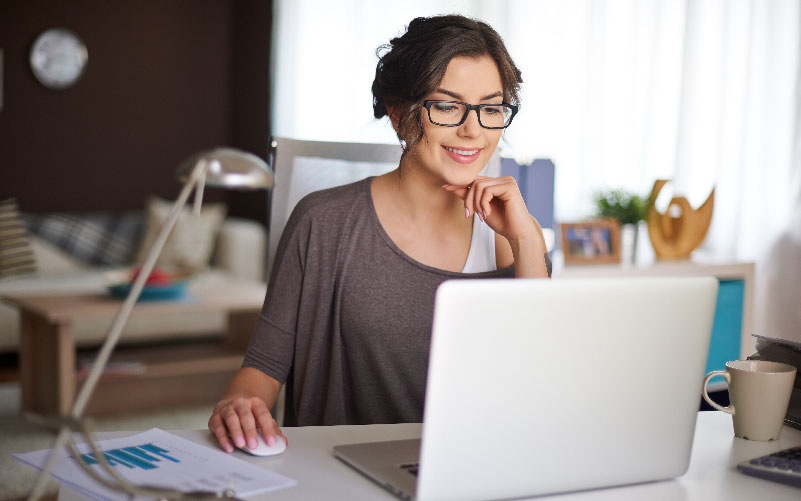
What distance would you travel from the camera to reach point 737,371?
1155 millimetres

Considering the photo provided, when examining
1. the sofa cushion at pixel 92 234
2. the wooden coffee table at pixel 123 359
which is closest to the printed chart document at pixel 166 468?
the wooden coffee table at pixel 123 359

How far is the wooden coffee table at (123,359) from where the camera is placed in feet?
11.0

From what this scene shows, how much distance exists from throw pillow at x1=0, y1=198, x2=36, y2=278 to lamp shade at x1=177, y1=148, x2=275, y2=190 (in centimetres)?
412

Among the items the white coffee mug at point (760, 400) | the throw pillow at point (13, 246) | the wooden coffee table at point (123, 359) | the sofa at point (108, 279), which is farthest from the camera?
the throw pillow at point (13, 246)

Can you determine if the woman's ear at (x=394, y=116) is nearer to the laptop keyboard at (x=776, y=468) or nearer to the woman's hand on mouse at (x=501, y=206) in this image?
the woman's hand on mouse at (x=501, y=206)

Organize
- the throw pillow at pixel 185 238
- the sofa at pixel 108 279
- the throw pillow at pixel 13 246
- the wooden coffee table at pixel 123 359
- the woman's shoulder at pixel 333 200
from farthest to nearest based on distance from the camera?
1. the throw pillow at pixel 185 238
2. the throw pillow at pixel 13 246
3. the sofa at pixel 108 279
4. the wooden coffee table at pixel 123 359
5. the woman's shoulder at pixel 333 200

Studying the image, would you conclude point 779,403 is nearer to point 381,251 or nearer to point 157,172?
point 381,251

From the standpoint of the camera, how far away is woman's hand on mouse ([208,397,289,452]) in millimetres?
1052

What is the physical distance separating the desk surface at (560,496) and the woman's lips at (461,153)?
1.60ft

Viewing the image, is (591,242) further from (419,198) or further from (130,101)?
(130,101)

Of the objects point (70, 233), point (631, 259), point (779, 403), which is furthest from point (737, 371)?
point (70, 233)

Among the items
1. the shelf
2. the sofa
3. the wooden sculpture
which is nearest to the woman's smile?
the wooden sculpture

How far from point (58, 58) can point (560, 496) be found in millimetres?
5111

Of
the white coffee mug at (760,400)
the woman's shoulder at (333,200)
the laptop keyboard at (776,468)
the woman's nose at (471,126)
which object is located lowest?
the laptop keyboard at (776,468)
